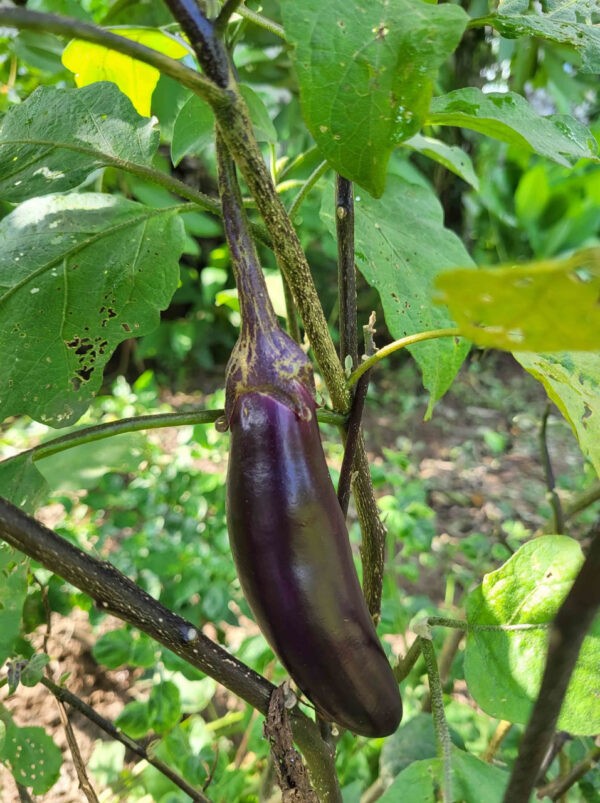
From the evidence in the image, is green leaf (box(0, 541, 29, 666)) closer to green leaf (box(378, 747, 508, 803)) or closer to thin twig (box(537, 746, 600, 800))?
green leaf (box(378, 747, 508, 803))

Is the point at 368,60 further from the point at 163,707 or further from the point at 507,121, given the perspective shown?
the point at 163,707

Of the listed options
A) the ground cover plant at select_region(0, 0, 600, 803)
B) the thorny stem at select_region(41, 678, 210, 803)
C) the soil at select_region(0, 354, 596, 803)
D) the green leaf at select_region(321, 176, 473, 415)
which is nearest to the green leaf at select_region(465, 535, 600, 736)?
the ground cover plant at select_region(0, 0, 600, 803)

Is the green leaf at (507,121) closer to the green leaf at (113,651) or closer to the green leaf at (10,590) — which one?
the green leaf at (10,590)

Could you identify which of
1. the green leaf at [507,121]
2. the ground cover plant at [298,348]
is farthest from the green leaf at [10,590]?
the green leaf at [507,121]

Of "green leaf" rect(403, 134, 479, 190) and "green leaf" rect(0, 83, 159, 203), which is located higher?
"green leaf" rect(0, 83, 159, 203)

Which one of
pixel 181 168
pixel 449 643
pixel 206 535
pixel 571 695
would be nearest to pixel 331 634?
pixel 571 695
